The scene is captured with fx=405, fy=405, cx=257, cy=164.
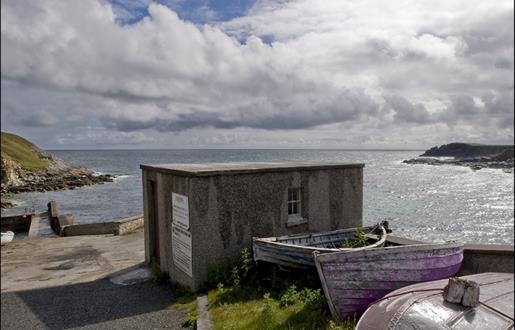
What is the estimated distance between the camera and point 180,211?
1113cm

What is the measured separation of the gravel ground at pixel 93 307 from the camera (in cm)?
941

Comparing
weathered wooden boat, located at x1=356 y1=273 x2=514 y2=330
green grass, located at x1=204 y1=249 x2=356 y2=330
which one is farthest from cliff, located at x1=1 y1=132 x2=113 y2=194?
weathered wooden boat, located at x1=356 y1=273 x2=514 y2=330

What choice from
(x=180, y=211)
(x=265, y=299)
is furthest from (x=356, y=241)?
(x=180, y=211)

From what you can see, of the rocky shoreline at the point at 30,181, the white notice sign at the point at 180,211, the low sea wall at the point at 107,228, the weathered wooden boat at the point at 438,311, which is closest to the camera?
the weathered wooden boat at the point at 438,311

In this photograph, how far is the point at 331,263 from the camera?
8117 mm

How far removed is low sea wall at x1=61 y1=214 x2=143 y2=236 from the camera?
21281 millimetres

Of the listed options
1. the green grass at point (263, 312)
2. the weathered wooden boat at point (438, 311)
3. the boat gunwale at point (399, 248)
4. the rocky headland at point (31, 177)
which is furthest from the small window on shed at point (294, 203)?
the rocky headland at point (31, 177)

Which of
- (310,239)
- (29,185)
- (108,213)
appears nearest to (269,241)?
(310,239)

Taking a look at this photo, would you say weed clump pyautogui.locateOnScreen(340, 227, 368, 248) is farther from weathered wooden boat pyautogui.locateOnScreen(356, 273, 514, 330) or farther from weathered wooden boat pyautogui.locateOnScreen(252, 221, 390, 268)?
weathered wooden boat pyautogui.locateOnScreen(356, 273, 514, 330)

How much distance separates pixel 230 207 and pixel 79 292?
5043 millimetres

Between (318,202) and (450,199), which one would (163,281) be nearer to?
(318,202)

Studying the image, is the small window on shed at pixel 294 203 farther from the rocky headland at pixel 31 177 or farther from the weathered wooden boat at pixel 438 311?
the rocky headland at pixel 31 177

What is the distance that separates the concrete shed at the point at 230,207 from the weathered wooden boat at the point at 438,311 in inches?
213

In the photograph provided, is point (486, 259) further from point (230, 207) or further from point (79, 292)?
point (79, 292)
